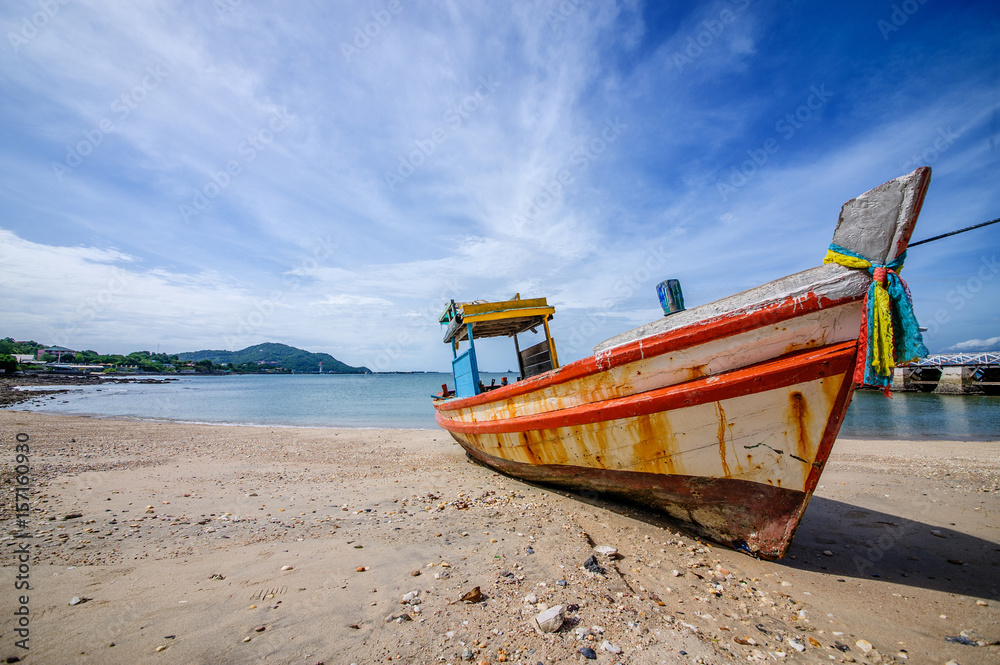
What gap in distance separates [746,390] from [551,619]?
2.43 meters

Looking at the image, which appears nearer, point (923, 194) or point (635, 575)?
point (923, 194)

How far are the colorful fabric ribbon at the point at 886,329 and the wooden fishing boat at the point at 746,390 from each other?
0.01 metres

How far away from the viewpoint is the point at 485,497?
18.5ft

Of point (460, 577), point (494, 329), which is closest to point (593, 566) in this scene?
point (460, 577)

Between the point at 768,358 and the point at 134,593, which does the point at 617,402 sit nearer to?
the point at 768,358

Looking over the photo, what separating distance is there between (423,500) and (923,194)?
6.01m

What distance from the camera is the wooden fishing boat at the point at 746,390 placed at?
3.09 m

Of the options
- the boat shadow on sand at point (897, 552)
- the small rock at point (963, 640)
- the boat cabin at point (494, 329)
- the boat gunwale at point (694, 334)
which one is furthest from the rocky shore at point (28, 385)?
the small rock at point (963, 640)

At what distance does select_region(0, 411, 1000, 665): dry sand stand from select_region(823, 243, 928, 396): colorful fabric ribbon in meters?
1.85

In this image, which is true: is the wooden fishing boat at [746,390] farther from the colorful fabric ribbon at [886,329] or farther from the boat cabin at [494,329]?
the boat cabin at [494,329]

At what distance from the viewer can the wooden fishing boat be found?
309 cm

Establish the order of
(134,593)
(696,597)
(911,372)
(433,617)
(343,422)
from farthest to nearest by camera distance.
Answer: (911,372) < (343,422) < (696,597) < (134,593) < (433,617)

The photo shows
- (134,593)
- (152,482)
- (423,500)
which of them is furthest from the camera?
(152,482)

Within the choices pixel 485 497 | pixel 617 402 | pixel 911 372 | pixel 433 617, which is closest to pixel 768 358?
pixel 617 402
